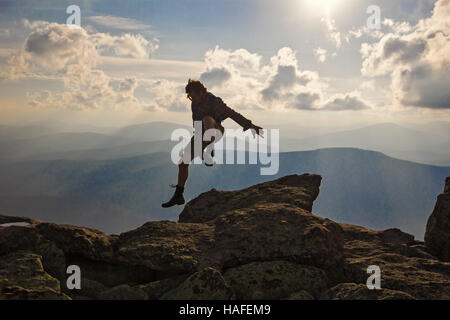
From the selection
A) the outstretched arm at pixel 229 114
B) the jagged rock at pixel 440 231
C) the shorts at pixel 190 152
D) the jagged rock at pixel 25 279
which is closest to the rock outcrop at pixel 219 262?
the jagged rock at pixel 25 279

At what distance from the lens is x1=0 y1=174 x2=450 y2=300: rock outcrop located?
22.4ft

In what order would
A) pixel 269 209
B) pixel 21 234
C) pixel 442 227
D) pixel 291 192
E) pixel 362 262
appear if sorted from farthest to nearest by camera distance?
pixel 291 192
pixel 442 227
pixel 269 209
pixel 362 262
pixel 21 234

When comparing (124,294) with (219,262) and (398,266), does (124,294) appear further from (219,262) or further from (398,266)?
(398,266)

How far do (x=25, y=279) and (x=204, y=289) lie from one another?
3.42 metres

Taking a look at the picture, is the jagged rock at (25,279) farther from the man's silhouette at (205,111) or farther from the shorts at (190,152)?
the shorts at (190,152)

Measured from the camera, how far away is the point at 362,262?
28.2 feet

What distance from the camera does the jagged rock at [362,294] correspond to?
6410mm

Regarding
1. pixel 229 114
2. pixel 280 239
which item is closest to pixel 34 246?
pixel 280 239

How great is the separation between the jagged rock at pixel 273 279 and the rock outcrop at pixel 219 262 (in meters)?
0.02

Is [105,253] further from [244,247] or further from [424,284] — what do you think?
[424,284]

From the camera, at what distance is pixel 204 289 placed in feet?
21.7

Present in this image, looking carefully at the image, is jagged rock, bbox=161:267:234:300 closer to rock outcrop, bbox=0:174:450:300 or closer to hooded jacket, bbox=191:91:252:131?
rock outcrop, bbox=0:174:450:300

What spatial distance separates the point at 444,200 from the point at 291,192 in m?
4.41
